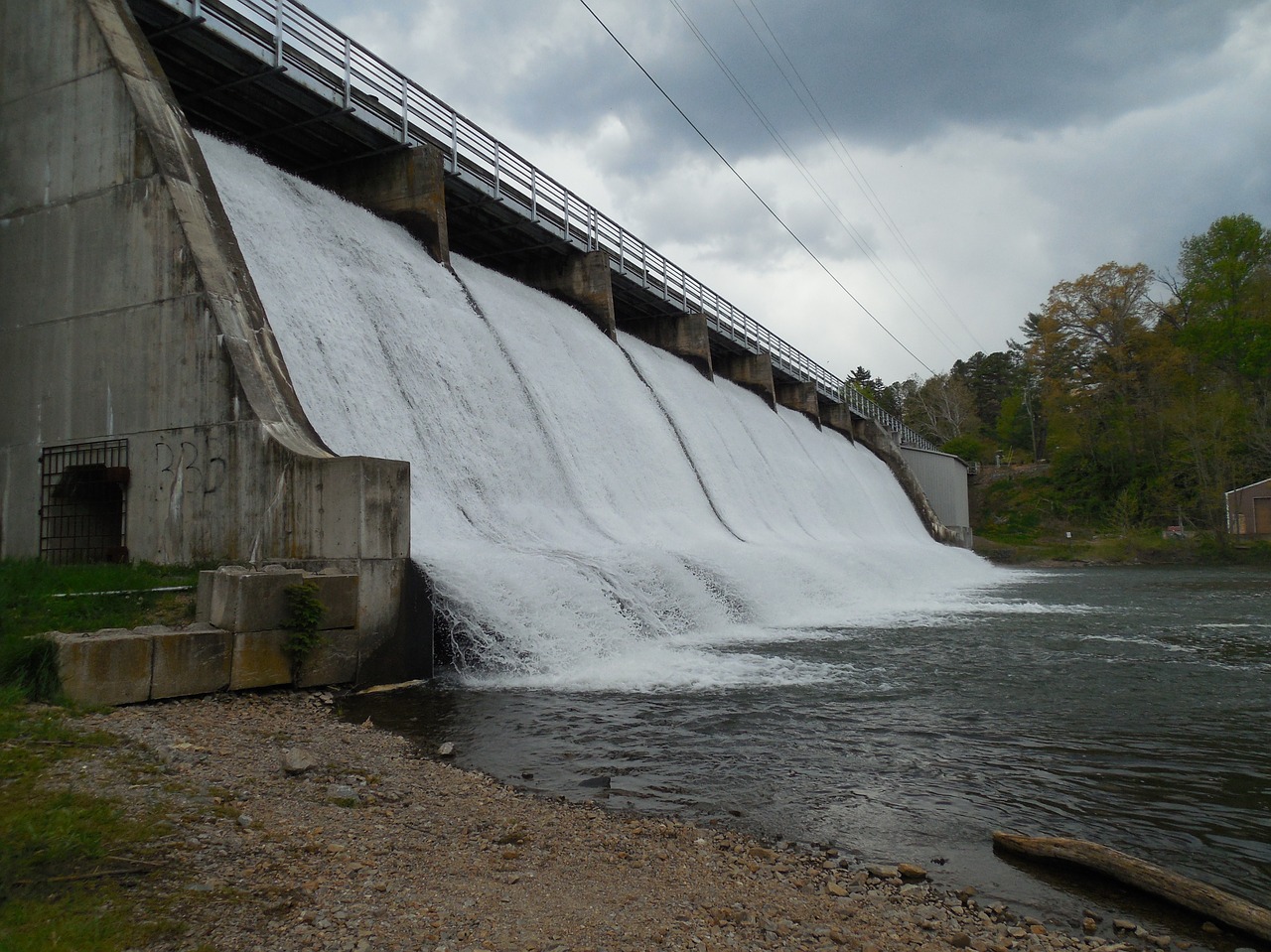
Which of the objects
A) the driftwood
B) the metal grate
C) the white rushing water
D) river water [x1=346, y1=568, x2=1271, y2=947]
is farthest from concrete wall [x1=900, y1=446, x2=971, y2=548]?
the driftwood

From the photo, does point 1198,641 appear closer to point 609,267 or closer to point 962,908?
point 962,908

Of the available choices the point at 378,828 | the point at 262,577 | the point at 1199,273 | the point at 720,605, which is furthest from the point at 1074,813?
the point at 1199,273

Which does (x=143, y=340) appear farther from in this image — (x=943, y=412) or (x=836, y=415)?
(x=943, y=412)

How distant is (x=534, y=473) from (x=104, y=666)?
8936 mm

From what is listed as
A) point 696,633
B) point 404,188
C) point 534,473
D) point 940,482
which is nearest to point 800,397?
point 940,482

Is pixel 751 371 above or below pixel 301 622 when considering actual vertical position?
above

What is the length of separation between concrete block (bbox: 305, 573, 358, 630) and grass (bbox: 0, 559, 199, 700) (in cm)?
110

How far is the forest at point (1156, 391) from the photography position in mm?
47812

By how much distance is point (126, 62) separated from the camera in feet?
35.1

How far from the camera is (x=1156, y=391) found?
54.5 m

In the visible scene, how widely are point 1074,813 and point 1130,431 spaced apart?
5795 centimetres

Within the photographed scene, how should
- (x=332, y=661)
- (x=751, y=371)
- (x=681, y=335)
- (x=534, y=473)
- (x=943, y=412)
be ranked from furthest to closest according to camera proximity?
(x=943, y=412) → (x=751, y=371) → (x=681, y=335) → (x=534, y=473) → (x=332, y=661)

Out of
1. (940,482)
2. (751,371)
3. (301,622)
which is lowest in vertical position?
(301,622)

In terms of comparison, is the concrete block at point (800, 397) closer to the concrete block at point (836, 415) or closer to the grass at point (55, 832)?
the concrete block at point (836, 415)
